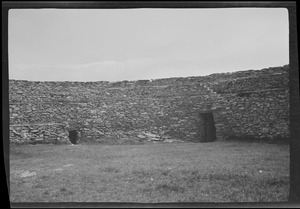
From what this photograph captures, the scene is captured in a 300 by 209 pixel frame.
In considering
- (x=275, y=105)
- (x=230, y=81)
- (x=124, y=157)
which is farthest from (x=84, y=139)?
(x=275, y=105)

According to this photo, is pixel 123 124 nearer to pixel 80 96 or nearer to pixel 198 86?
pixel 80 96

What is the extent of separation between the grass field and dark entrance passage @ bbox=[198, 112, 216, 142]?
100 inches

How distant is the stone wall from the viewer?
11.6 meters

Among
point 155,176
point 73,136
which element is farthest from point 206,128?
point 155,176

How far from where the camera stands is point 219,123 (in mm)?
12227

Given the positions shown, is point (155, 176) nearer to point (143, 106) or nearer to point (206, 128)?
point (206, 128)

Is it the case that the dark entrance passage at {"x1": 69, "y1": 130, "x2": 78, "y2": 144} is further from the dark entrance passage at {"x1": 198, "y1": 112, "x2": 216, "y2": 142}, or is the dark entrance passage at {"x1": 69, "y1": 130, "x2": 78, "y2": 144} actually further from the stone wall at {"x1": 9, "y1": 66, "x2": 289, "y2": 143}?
the dark entrance passage at {"x1": 198, "y1": 112, "x2": 216, "y2": 142}

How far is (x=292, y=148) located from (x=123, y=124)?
9598 mm

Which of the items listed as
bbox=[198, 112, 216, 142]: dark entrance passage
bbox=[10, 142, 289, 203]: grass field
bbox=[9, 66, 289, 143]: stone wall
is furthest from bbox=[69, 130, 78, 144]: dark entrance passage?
bbox=[198, 112, 216, 142]: dark entrance passage

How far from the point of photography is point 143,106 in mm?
13438

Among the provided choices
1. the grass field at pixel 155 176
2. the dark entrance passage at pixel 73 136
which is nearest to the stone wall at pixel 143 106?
the dark entrance passage at pixel 73 136

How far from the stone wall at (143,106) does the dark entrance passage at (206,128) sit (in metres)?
0.23

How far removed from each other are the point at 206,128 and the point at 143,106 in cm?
316

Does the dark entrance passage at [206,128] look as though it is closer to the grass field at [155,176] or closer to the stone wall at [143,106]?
the stone wall at [143,106]
